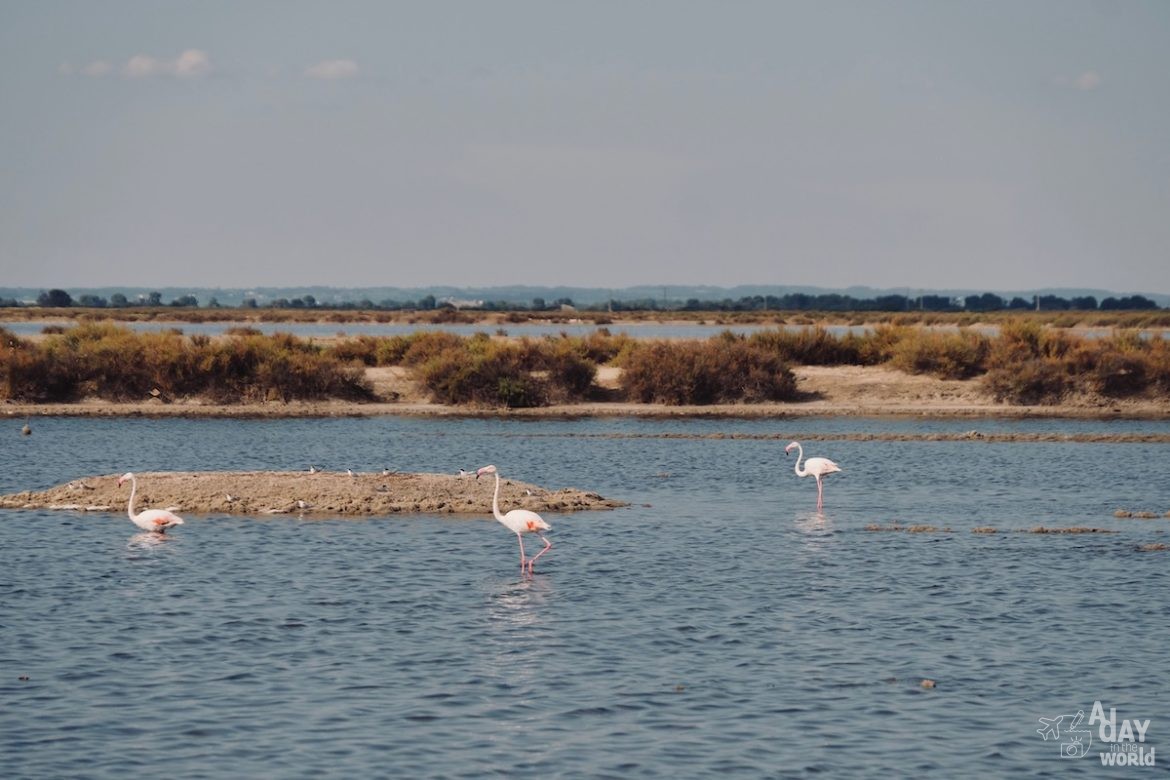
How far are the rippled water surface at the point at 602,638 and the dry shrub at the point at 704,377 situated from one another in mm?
18935

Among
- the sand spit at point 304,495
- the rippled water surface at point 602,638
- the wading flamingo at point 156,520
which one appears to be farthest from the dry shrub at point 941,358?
the wading flamingo at point 156,520

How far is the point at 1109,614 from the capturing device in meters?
17.4

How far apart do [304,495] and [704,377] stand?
24.6m

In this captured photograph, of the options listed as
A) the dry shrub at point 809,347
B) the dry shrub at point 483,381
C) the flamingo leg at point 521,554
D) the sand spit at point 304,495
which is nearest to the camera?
the flamingo leg at point 521,554

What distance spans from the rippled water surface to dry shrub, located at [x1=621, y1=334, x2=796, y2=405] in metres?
18.9

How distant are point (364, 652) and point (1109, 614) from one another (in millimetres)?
8159

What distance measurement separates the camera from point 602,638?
1625 cm

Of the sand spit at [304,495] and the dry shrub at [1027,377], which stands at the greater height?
the dry shrub at [1027,377]

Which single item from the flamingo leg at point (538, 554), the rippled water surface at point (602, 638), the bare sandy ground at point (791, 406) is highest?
the bare sandy ground at point (791, 406)

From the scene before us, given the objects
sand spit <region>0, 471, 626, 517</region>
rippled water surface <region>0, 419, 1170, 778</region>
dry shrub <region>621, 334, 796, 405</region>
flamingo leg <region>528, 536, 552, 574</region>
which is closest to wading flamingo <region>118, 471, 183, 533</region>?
rippled water surface <region>0, 419, 1170, 778</region>

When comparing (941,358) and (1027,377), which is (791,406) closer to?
(941,358)

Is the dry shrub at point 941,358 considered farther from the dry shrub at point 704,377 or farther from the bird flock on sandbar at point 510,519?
the bird flock on sandbar at point 510,519

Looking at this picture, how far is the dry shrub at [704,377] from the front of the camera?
156ft

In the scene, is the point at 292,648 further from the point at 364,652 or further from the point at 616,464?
the point at 616,464
